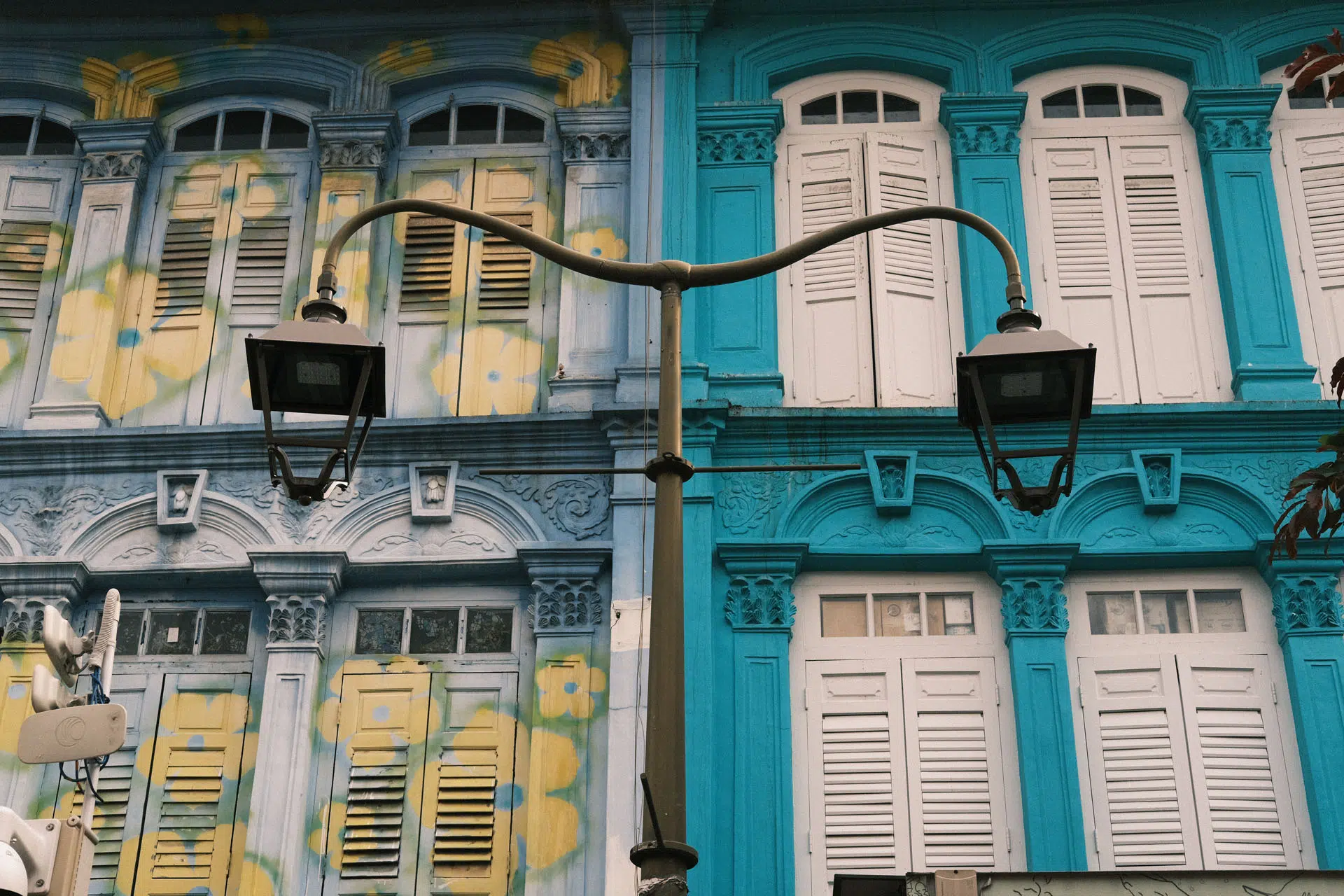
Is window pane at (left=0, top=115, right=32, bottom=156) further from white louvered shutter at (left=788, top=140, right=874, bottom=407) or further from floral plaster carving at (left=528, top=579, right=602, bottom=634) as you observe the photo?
white louvered shutter at (left=788, top=140, right=874, bottom=407)

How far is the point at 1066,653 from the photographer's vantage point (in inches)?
453

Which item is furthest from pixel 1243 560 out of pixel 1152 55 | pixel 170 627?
pixel 170 627

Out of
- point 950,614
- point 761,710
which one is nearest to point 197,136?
point 761,710

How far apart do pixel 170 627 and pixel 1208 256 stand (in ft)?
24.8

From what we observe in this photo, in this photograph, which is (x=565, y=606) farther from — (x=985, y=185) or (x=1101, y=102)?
(x=1101, y=102)

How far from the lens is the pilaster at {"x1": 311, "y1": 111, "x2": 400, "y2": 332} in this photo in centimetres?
1309

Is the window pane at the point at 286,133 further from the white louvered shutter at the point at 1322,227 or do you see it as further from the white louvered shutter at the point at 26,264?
the white louvered shutter at the point at 1322,227

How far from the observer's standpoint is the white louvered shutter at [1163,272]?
1261 centimetres

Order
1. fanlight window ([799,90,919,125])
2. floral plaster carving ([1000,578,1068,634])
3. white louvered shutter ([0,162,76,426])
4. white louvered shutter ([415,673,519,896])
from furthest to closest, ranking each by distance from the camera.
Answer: fanlight window ([799,90,919,125]), white louvered shutter ([0,162,76,426]), floral plaster carving ([1000,578,1068,634]), white louvered shutter ([415,673,519,896])

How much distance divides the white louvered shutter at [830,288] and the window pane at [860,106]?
0.96 ft

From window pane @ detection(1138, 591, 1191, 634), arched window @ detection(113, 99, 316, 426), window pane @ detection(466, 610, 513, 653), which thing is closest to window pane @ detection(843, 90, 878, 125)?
→ arched window @ detection(113, 99, 316, 426)

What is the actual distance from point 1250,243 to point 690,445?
4.25 metres

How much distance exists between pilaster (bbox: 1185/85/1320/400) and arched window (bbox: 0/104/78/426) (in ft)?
27.3

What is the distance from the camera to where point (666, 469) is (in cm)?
691
